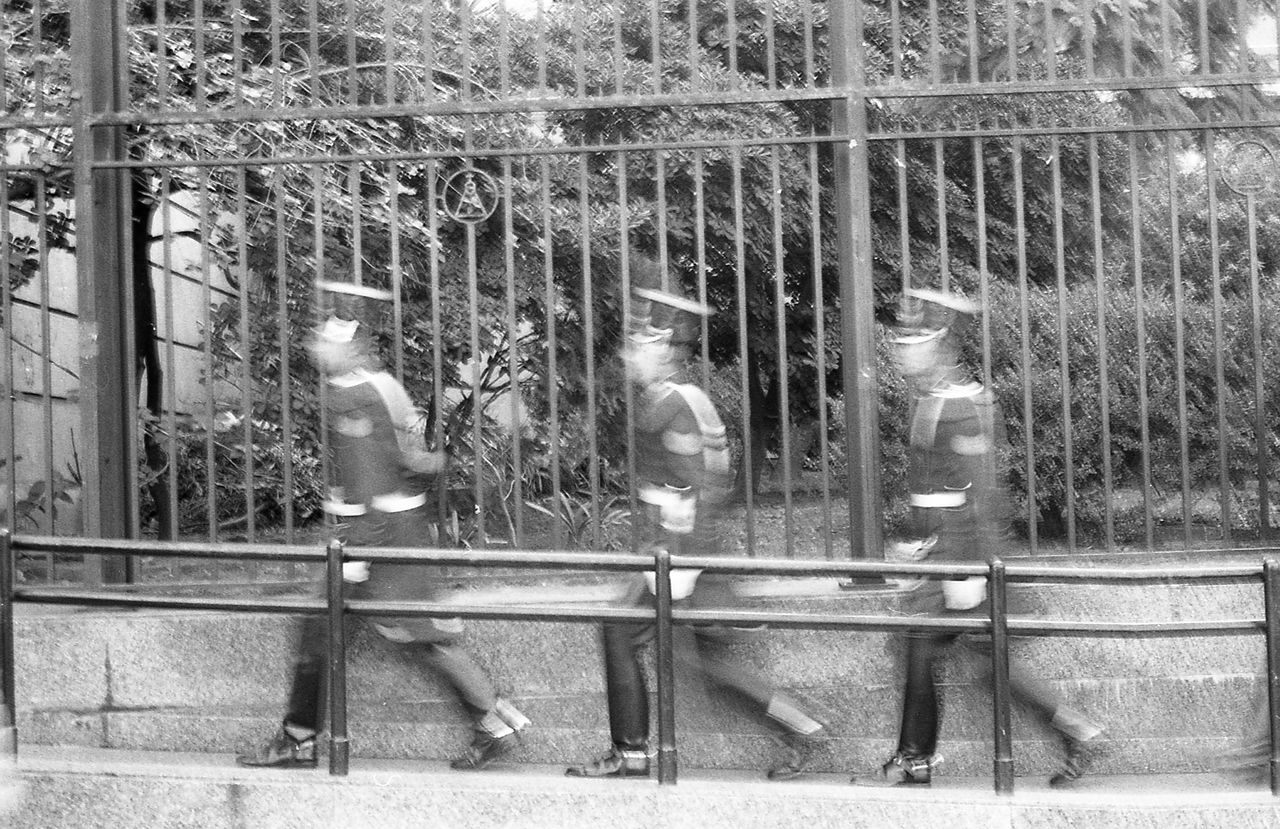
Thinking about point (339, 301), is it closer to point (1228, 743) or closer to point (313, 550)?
point (313, 550)

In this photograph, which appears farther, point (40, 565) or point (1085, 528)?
point (1085, 528)

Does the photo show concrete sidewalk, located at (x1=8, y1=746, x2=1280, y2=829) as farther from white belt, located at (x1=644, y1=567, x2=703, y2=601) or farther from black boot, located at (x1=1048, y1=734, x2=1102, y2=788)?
white belt, located at (x1=644, y1=567, x2=703, y2=601)

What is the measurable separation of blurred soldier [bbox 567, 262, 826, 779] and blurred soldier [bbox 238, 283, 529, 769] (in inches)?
19.1

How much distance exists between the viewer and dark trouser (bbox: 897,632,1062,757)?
191 inches

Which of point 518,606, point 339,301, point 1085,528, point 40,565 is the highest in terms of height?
point 339,301

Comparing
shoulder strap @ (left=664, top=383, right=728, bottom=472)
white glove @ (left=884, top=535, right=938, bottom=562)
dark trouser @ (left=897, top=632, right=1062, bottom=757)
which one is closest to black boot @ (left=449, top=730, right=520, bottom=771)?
shoulder strap @ (left=664, top=383, right=728, bottom=472)

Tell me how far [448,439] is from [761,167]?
4315mm

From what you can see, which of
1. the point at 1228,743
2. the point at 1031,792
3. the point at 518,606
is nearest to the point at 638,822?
the point at 518,606

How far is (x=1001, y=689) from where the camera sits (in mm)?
4617

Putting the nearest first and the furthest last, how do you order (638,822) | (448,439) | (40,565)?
(638,822), (40,565), (448,439)

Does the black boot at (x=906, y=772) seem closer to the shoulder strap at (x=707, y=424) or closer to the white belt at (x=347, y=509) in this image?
the shoulder strap at (x=707, y=424)

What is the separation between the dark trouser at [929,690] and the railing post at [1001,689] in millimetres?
171

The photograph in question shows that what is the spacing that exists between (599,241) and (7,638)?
22.7 ft

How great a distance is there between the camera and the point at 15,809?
4.68 m
